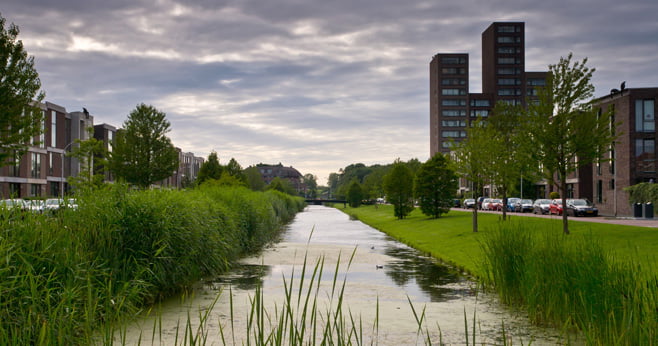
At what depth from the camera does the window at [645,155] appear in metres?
55.1

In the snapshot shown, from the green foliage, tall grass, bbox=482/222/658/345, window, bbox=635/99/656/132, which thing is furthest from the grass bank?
window, bbox=635/99/656/132

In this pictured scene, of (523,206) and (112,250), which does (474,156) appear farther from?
(523,206)

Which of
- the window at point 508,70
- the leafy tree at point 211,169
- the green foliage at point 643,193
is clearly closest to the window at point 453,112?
the window at point 508,70

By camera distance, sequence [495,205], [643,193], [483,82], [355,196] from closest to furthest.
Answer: [643,193], [495,205], [355,196], [483,82]

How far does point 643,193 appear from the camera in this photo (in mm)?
48312

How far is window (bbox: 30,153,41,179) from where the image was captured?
62.8m

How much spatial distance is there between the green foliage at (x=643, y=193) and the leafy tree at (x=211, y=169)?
42.8m

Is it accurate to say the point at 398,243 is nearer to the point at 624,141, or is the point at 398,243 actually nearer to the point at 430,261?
the point at 430,261

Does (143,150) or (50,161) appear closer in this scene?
(143,150)

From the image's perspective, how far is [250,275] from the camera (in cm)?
1781

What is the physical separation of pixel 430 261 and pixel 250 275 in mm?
8335

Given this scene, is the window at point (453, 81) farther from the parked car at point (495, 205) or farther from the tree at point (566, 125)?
the tree at point (566, 125)

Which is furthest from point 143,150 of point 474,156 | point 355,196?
point 355,196

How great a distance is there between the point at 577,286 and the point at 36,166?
65572 mm
